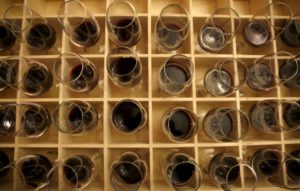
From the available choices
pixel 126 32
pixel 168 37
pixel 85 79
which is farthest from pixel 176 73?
pixel 85 79

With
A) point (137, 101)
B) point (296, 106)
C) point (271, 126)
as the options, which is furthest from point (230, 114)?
point (137, 101)

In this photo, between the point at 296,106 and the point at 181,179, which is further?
the point at 296,106

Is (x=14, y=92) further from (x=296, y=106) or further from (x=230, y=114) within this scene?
(x=296, y=106)

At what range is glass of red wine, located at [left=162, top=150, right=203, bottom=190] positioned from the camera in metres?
0.95

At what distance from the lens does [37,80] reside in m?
1.07

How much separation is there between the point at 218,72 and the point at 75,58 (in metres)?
0.55

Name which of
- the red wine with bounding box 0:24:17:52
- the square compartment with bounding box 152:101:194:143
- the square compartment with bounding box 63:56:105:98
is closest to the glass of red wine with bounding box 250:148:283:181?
the square compartment with bounding box 152:101:194:143

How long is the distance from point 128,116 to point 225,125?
37 centimetres

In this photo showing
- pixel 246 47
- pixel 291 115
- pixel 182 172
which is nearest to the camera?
pixel 182 172

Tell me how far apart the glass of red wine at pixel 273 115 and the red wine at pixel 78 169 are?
64 cm

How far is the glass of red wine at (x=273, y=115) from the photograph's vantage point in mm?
1068

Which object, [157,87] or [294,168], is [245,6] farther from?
[294,168]

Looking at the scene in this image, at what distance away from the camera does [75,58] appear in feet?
3.52

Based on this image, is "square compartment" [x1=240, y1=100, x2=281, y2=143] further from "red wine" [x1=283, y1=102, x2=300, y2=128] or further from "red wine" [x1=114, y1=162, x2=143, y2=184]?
"red wine" [x1=114, y1=162, x2=143, y2=184]
